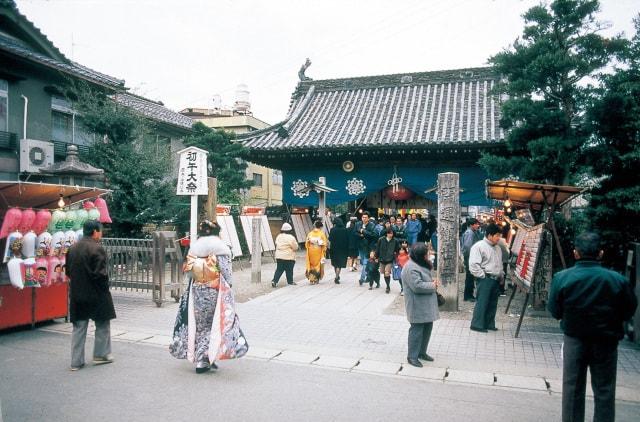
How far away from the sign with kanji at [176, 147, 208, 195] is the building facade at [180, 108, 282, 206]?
20415 mm

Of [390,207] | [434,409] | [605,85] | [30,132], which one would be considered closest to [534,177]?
[605,85]

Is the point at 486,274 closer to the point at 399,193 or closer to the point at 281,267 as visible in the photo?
the point at 281,267

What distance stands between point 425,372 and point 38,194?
672cm

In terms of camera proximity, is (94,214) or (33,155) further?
(33,155)

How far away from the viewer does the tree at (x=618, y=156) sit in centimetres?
758

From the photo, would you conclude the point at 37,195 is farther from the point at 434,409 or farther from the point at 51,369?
the point at 434,409

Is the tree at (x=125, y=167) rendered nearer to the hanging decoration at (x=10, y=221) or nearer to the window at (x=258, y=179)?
the hanging decoration at (x=10, y=221)

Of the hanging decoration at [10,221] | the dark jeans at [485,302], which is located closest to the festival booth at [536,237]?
the dark jeans at [485,302]

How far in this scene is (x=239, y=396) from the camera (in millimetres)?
4934

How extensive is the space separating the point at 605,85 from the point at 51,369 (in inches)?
383

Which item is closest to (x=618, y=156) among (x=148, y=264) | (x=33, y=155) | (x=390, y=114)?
(x=148, y=264)

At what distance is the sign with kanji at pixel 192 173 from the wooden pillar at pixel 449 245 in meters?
5.01

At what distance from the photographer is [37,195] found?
7660 millimetres

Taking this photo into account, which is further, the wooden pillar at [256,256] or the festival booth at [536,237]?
the wooden pillar at [256,256]
